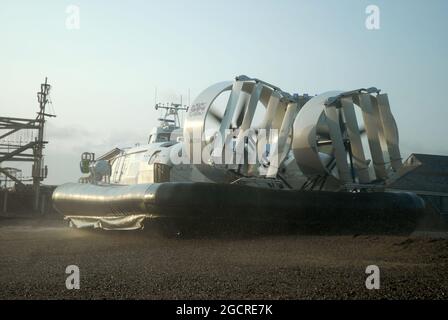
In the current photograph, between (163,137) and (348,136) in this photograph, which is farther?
(163,137)

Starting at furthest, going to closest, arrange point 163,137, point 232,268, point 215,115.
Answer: point 163,137 < point 215,115 < point 232,268

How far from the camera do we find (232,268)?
5.31 m

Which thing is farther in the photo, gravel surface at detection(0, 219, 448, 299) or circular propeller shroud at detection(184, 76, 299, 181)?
circular propeller shroud at detection(184, 76, 299, 181)

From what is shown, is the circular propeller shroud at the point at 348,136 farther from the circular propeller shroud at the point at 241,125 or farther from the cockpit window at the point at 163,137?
the cockpit window at the point at 163,137

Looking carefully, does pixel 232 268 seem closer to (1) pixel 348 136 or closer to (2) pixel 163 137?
(1) pixel 348 136

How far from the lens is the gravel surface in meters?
4.07

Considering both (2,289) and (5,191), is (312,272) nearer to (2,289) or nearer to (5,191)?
(2,289)

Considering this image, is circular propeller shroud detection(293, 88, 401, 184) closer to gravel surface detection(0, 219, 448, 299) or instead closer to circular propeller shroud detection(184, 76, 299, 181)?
circular propeller shroud detection(184, 76, 299, 181)

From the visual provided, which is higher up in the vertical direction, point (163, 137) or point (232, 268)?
point (163, 137)

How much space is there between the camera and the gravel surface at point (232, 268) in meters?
4.07

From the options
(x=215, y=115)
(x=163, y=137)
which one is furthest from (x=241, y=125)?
(x=163, y=137)

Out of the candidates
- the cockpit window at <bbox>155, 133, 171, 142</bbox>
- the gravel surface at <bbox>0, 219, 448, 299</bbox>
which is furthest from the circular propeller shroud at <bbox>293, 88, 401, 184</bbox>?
the cockpit window at <bbox>155, 133, 171, 142</bbox>

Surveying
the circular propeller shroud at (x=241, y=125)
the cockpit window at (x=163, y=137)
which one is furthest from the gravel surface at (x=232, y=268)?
the cockpit window at (x=163, y=137)

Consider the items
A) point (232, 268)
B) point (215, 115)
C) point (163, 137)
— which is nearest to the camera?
point (232, 268)
